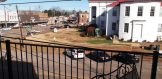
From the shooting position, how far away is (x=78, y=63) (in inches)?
714

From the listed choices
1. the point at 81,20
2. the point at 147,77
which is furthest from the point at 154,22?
the point at 81,20

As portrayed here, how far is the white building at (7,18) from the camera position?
230ft

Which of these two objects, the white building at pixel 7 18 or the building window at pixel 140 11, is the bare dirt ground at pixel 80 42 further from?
the white building at pixel 7 18

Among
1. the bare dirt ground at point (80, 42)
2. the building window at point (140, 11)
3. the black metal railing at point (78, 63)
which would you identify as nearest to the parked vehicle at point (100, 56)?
the black metal railing at point (78, 63)

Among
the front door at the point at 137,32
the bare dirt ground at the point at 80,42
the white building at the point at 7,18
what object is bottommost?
the bare dirt ground at the point at 80,42

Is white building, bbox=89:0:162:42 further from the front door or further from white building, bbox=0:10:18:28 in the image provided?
white building, bbox=0:10:18:28

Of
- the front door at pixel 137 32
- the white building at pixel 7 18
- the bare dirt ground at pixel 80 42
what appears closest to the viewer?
the bare dirt ground at pixel 80 42

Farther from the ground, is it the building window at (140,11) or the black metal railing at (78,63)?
→ the building window at (140,11)

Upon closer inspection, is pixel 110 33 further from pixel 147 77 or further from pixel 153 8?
pixel 147 77

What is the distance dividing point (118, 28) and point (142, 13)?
448 centimetres

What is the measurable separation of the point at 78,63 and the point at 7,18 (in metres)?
62.7

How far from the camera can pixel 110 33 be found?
3456 centimetres

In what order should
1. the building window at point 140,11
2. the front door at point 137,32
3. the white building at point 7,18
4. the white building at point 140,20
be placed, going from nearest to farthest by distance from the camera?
the white building at point 140,20 → the building window at point 140,11 → the front door at point 137,32 → the white building at point 7,18

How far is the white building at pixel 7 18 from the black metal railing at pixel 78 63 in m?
53.4
